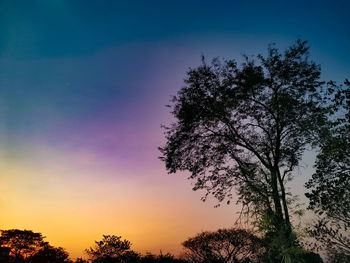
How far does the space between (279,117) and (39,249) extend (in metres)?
52.0

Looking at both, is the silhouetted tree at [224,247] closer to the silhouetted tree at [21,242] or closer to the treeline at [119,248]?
the treeline at [119,248]

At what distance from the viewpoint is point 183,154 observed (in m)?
18.8

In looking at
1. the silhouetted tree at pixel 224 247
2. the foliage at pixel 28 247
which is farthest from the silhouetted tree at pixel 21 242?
the silhouetted tree at pixel 224 247

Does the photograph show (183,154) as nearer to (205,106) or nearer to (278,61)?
(205,106)

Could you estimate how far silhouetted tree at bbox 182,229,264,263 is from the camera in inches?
1897

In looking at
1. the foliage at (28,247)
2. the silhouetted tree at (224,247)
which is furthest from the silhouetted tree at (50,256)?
the silhouetted tree at (224,247)

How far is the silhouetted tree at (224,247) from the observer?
48.2 m

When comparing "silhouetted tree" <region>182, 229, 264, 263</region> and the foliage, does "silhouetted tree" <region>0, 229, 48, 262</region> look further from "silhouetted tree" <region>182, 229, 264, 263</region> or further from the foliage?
"silhouetted tree" <region>182, 229, 264, 263</region>

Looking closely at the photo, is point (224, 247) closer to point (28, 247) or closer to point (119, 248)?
point (119, 248)

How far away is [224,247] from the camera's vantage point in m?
49.8

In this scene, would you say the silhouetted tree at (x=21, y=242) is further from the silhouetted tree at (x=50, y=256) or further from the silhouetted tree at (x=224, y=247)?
the silhouetted tree at (x=224, y=247)

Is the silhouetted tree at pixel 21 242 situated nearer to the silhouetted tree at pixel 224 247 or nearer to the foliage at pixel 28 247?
the foliage at pixel 28 247

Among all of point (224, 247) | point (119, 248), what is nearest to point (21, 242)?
point (119, 248)

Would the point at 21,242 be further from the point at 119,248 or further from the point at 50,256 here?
the point at 119,248
